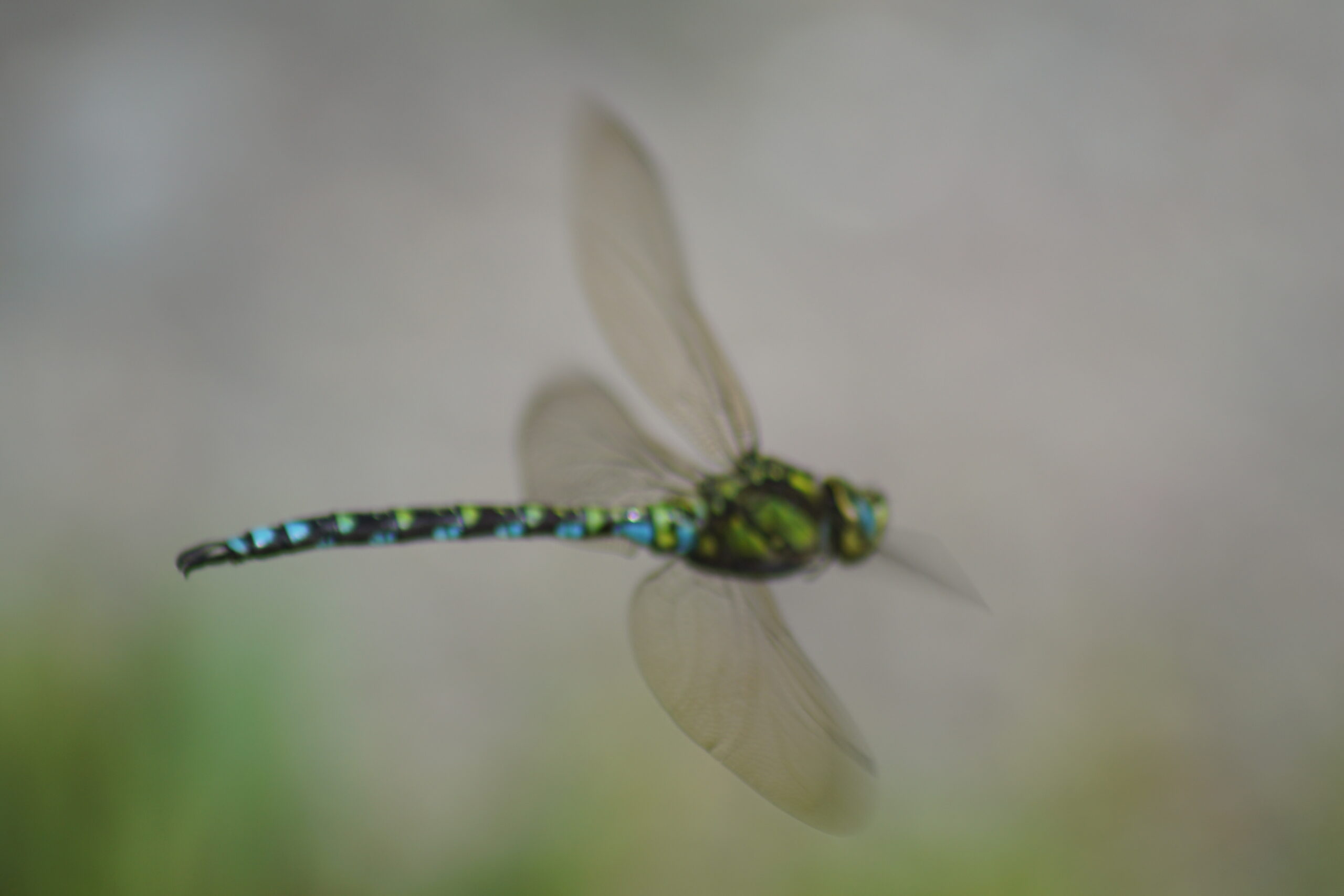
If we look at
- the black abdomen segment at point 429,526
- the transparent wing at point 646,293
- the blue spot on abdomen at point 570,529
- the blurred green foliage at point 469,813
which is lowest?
the blurred green foliage at point 469,813

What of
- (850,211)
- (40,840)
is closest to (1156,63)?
(850,211)

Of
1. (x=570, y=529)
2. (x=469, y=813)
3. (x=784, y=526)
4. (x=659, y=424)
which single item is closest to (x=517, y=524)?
(x=570, y=529)

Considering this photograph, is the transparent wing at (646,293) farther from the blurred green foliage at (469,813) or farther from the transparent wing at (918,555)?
the blurred green foliage at (469,813)

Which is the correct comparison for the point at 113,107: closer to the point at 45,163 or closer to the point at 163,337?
the point at 45,163

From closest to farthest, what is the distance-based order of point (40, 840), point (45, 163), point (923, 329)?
point (40, 840)
point (45, 163)
point (923, 329)

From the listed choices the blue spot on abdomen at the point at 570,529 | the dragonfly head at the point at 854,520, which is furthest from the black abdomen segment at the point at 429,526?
the dragonfly head at the point at 854,520
